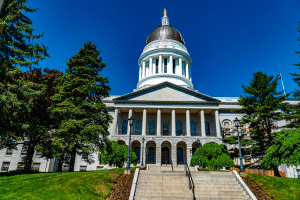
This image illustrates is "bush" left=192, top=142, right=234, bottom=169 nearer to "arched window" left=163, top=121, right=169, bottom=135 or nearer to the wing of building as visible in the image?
the wing of building

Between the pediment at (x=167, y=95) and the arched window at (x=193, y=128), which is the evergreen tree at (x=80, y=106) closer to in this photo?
the pediment at (x=167, y=95)

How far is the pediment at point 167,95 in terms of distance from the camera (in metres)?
36.4

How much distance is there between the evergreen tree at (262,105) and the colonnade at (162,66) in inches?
945

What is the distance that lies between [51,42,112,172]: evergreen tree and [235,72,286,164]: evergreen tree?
17759 mm

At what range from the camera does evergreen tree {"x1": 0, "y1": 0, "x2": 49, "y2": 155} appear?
14664 millimetres

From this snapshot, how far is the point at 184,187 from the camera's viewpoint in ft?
42.1

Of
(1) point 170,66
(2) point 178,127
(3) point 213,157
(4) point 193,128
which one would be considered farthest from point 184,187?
(1) point 170,66

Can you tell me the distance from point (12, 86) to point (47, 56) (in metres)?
3.91

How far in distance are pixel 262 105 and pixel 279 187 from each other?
48.1ft

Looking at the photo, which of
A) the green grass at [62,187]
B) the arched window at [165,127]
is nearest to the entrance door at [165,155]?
the arched window at [165,127]

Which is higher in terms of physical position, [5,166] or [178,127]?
[178,127]

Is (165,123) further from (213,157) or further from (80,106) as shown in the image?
(80,106)

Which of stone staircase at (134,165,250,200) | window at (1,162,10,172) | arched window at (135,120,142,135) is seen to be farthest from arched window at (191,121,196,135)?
window at (1,162,10,172)

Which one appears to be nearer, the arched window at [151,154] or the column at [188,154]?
the column at [188,154]
